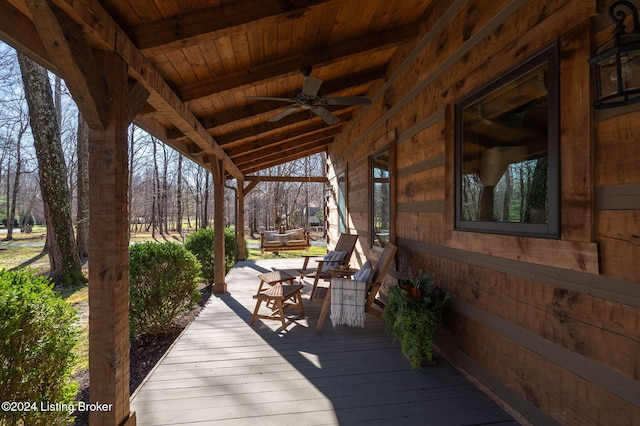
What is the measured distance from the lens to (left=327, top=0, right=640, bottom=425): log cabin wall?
1.23m

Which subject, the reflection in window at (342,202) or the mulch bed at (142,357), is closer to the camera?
the mulch bed at (142,357)

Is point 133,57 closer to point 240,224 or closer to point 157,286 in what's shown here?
point 157,286

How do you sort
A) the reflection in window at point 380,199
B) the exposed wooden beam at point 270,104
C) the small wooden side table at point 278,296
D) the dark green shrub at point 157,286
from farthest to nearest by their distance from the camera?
the reflection in window at point 380,199
the exposed wooden beam at point 270,104
the dark green shrub at point 157,286
the small wooden side table at point 278,296

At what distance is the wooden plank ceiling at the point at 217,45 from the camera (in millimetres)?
1481

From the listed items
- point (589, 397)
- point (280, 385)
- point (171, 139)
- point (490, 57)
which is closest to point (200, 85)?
point (171, 139)

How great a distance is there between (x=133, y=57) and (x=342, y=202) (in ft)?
15.8

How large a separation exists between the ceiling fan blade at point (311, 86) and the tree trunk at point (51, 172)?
603 centimetres

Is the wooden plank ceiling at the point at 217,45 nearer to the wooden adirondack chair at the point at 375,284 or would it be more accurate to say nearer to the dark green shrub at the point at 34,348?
the dark green shrub at the point at 34,348

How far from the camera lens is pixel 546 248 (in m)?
1.52

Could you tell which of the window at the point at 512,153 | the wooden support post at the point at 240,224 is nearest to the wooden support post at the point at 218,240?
the wooden support post at the point at 240,224

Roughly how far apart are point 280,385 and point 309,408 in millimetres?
337

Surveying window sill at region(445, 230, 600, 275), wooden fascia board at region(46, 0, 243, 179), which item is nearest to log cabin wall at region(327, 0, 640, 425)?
window sill at region(445, 230, 600, 275)

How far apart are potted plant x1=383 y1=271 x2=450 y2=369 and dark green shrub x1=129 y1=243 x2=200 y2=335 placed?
2493mm

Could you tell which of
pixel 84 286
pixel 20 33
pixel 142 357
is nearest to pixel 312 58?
pixel 20 33
